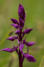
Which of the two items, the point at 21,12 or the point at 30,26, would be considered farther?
the point at 30,26

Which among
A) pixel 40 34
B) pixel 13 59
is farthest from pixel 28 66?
pixel 40 34

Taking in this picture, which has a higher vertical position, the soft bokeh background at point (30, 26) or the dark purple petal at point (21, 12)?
the dark purple petal at point (21, 12)

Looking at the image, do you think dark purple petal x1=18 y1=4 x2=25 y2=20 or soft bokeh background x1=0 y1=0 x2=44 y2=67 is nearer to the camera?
dark purple petal x1=18 y1=4 x2=25 y2=20

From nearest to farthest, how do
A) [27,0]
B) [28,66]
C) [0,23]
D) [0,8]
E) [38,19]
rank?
[28,66] → [0,23] → [38,19] → [0,8] → [27,0]

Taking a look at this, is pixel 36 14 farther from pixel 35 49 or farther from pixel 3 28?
pixel 35 49

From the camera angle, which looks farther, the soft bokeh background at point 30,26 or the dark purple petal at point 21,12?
the soft bokeh background at point 30,26

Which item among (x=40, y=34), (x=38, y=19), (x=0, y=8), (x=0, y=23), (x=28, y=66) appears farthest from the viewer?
(x=0, y=8)

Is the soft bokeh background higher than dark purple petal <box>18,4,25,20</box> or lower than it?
lower

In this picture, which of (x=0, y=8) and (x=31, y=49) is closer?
(x=31, y=49)
